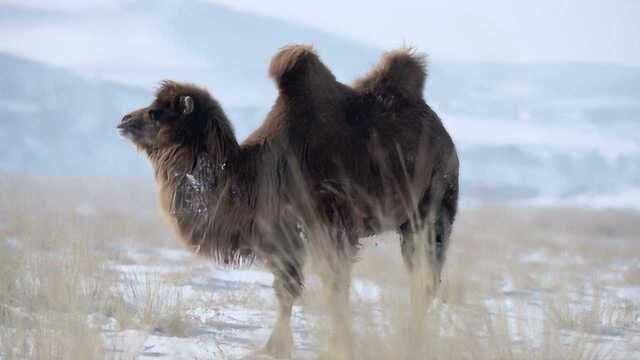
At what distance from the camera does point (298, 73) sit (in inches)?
273

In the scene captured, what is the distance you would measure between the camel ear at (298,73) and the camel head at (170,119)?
547 mm

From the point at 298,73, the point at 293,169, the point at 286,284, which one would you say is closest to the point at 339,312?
the point at 286,284

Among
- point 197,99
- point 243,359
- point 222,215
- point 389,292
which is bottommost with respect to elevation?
point 243,359

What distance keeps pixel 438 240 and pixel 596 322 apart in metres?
1.55

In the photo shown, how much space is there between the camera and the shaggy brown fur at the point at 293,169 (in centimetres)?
633

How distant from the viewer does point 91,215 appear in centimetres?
1964

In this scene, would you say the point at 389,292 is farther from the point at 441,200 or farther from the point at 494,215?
the point at 494,215

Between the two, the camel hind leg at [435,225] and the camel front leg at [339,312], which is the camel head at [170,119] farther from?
the camel front leg at [339,312]

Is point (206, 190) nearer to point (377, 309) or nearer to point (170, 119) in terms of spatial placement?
point (170, 119)

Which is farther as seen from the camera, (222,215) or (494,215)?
(494,215)

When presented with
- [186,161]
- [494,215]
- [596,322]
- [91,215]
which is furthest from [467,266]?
[494,215]

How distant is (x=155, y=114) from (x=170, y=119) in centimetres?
13

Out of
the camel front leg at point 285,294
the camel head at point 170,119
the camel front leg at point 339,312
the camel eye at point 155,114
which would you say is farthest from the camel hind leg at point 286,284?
the camel eye at point 155,114

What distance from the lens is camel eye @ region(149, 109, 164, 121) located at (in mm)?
6855
